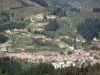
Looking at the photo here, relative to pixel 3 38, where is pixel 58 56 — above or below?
above

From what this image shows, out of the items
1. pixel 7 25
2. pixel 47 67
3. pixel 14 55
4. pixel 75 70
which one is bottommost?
pixel 7 25

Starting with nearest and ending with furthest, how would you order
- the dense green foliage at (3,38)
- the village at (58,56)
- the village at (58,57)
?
the village at (58,56) → the village at (58,57) → the dense green foliage at (3,38)

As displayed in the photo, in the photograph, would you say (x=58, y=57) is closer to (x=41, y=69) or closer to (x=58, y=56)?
(x=58, y=56)

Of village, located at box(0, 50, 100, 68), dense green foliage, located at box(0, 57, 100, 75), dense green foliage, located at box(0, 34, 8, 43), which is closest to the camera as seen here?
dense green foliage, located at box(0, 57, 100, 75)

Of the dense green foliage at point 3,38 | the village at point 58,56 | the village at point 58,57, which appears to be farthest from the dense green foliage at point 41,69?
the dense green foliage at point 3,38

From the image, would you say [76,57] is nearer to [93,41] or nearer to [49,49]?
[49,49]

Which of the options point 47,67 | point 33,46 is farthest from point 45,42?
point 47,67

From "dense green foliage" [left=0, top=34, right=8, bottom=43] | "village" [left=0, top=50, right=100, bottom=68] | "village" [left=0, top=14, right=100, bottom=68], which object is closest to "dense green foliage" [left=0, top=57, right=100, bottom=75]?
"village" [left=0, top=50, right=100, bottom=68]

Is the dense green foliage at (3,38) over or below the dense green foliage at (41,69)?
below

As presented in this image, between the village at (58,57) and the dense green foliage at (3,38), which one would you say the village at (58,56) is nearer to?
the village at (58,57)

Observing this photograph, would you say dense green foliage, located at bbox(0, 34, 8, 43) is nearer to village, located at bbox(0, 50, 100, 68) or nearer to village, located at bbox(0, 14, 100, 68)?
village, located at bbox(0, 14, 100, 68)

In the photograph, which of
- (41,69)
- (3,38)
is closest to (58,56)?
(41,69)
